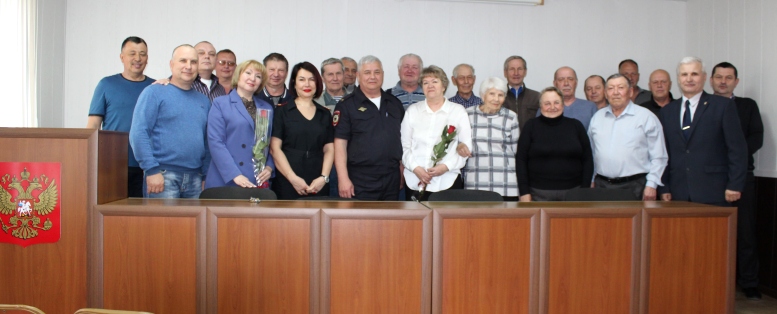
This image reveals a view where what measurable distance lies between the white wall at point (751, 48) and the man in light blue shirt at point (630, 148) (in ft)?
4.46

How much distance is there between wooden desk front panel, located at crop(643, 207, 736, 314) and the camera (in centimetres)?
315

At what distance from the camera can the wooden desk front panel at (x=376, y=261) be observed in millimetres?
2969

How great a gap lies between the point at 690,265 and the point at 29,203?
11.0 ft

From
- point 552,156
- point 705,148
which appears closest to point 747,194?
point 705,148

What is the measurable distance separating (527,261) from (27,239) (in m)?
2.45

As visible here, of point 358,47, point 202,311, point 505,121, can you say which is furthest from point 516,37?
point 202,311

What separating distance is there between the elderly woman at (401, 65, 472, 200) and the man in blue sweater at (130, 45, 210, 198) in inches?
57.5

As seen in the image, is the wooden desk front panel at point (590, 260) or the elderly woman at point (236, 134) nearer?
the wooden desk front panel at point (590, 260)

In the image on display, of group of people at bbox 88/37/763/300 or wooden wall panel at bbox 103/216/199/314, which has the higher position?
group of people at bbox 88/37/763/300

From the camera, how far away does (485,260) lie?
3.03 meters

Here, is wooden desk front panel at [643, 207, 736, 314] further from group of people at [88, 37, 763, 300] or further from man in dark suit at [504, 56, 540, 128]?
man in dark suit at [504, 56, 540, 128]

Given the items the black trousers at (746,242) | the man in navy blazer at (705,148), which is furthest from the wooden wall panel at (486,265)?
the black trousers at (746,242)

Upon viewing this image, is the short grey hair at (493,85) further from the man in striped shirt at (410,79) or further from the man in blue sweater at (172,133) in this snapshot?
the man in blue sweater at (172,133)

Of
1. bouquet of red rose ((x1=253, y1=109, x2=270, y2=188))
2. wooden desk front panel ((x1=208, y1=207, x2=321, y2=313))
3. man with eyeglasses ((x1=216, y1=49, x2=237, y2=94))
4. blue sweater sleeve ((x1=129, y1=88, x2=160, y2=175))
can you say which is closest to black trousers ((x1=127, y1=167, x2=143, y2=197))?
blue sweater sleeve ((x1=129, y1=88, x2=160, y2=175))
